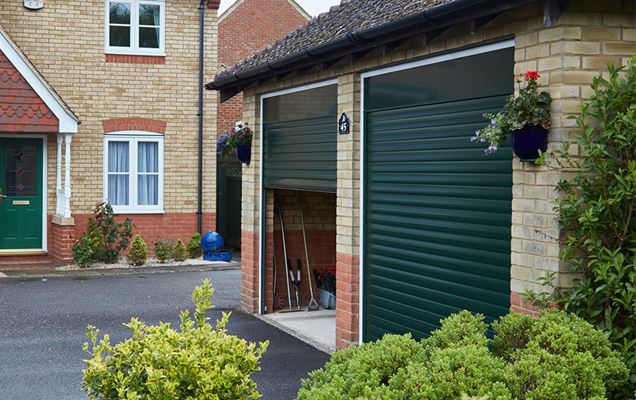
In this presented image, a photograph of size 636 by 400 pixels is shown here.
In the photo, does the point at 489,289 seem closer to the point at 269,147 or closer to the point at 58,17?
the point at 269,147

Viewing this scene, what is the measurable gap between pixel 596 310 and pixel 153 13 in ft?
54.6

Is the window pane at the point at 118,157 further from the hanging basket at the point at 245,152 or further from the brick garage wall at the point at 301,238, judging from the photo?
the brick garage wall at the point at 301,238

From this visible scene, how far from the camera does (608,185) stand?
6.25 meters

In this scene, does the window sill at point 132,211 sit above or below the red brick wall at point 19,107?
below

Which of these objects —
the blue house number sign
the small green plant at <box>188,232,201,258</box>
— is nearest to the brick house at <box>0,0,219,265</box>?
the small green plant at <box>188,232,201,258</box>

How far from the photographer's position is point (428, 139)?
844cm

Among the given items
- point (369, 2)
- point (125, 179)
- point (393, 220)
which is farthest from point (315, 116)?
point (125, 179)

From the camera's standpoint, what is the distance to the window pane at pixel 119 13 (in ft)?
67.6

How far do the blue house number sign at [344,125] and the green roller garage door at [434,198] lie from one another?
27 centimetres

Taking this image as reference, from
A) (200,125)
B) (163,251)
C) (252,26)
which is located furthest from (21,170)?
(252,26)

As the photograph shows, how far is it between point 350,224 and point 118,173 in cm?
1175

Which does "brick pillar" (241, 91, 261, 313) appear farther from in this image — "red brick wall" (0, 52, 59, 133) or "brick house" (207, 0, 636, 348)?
"red brick wall" (0, 52, 59, 133)

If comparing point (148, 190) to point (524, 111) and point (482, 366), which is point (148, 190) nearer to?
point (524, 111)

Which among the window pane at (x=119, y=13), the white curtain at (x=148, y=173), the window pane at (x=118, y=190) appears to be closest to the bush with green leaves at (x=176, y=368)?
the window pane at (x=118, y=190)
